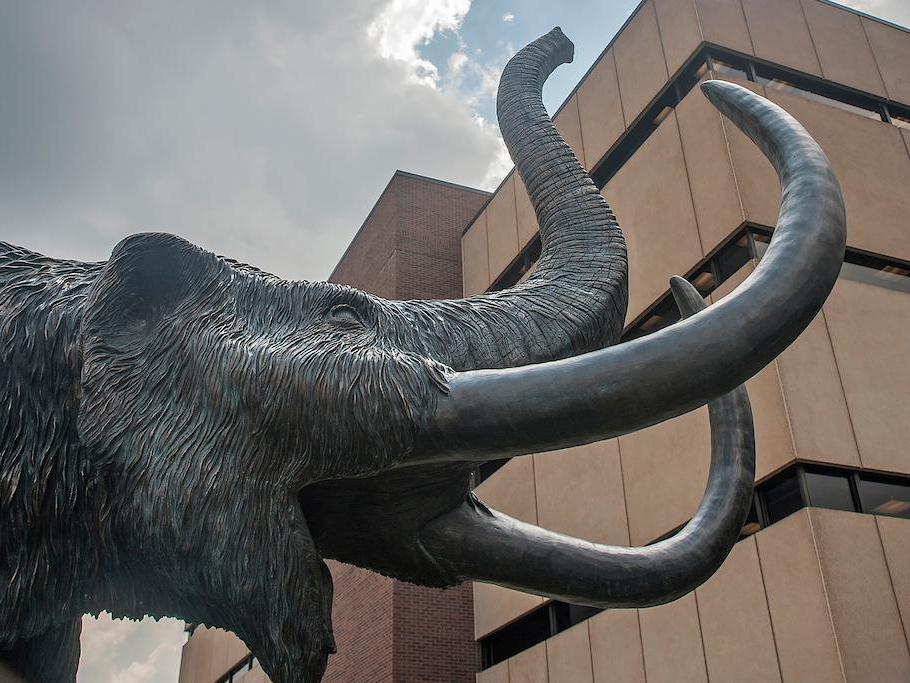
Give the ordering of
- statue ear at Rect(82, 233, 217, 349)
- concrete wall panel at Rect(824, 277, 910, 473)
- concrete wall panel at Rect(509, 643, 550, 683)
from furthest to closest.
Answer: concrete wall panel at Rect(509, 643, 550, 683) → concrete wall panel at Rect(824, 277, 910, 473) → statue ear at Rect(82, 233, 217, 349)

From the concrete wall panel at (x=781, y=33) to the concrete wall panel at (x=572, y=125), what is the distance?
378 centimetres

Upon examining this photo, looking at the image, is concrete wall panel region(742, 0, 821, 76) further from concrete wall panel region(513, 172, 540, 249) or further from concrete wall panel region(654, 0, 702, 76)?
concrete wall panel region(513, 172, 540, 249)

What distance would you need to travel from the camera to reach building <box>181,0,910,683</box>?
1078 cm

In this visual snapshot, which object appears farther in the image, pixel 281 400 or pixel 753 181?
pixel 753 181

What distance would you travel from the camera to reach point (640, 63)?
54.4 feet

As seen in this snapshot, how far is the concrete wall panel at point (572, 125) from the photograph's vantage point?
59.5 ft

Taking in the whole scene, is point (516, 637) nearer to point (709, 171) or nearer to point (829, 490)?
point (829, 490)

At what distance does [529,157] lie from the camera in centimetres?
219

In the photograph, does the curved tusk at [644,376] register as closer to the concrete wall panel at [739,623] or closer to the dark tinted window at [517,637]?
the concrete wall panel at [739,623]

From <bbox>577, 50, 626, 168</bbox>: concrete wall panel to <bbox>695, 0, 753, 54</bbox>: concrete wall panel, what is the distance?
2228 mm

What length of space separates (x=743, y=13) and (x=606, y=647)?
1000 cm

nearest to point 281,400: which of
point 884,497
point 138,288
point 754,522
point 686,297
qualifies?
point 138,288

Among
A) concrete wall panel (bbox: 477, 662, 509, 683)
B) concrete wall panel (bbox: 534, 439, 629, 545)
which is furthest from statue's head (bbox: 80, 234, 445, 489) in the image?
concrete wall panel (bbox: 477, 662, 509, 683)

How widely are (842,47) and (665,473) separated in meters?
7.86
